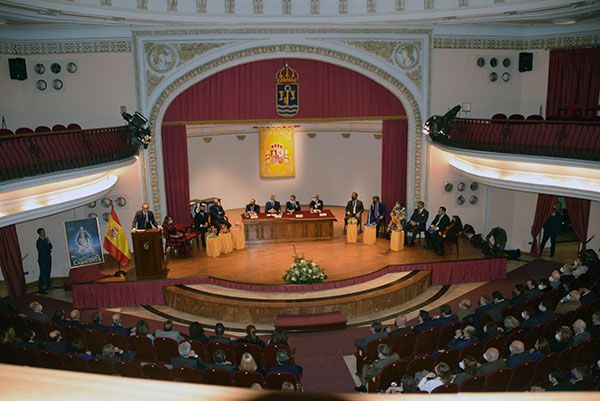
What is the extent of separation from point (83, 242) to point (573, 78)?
12856 millimetres

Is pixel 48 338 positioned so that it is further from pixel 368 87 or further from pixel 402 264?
pixel 368 87

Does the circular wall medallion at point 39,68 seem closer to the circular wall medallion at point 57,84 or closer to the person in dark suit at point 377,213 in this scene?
the circular wall medallion at point 57,84

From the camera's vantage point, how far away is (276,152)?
19281mm

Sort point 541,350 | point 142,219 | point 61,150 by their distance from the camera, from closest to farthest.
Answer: point 541,350 → point 61,150 → point 142,219

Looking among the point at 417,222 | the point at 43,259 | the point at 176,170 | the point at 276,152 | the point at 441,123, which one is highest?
the point at 441,123

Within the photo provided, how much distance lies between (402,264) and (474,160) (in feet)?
10.4

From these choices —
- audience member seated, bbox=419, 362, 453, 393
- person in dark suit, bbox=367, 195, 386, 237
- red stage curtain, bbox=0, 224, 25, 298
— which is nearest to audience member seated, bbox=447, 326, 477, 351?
audience member seated, bbox=419, 362, 453, 393

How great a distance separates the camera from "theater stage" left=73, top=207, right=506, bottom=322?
11906 mm

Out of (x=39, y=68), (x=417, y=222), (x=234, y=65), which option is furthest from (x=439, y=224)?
(x=39, y=68)

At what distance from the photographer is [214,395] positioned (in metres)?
0.77

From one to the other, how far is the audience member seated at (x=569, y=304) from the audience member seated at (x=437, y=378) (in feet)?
11.2

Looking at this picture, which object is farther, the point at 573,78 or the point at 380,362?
the point at 573,78

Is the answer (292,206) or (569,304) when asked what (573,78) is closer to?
(569,304)

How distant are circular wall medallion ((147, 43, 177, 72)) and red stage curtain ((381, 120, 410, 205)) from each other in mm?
6194
